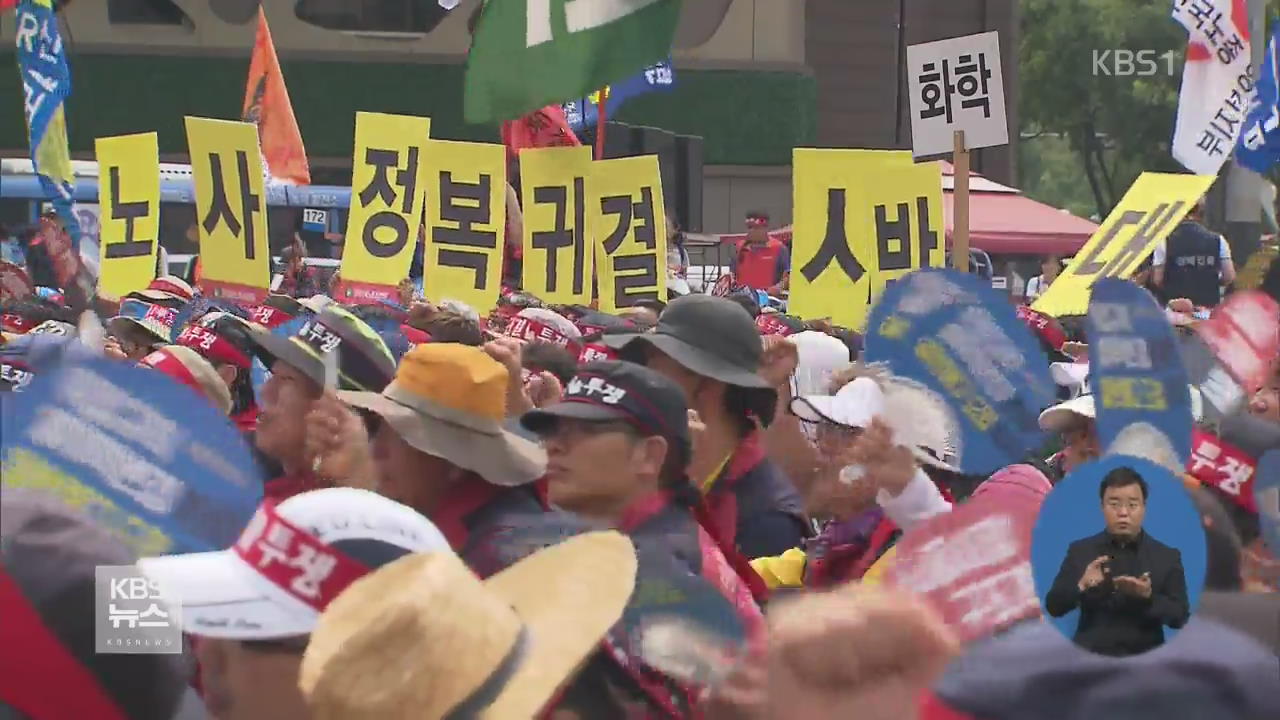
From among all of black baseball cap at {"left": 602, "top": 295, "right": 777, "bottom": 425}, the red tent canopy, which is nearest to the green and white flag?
black baseball cap at {"left": 602, "top": 295, "right": 777, "bottom": 425}

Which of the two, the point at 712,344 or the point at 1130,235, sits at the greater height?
the point at 712,344

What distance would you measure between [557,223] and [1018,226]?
15774 millimetres

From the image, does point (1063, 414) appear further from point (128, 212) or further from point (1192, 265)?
point (1192, 265)

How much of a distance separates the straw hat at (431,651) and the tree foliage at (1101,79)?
43.0 metres

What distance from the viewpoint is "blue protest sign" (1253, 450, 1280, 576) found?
3.36 metres

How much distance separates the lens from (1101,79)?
4534cm

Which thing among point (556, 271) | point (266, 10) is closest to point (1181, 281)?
point (556, 271)

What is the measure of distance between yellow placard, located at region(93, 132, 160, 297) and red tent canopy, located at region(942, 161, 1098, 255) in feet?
44.8

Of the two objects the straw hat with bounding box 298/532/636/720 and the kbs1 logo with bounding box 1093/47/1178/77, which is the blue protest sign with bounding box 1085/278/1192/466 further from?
the kbs1 logo with bounding box 1093/47/1178/77

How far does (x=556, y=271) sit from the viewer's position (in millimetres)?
10398

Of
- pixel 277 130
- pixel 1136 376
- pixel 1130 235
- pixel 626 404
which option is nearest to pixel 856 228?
pixel 1130 235

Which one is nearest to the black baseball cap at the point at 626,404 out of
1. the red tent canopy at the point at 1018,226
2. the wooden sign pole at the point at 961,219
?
the wooden sign pole at the point at 961,219

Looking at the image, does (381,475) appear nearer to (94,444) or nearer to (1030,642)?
(94,444)

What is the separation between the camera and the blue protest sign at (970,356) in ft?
14.6
